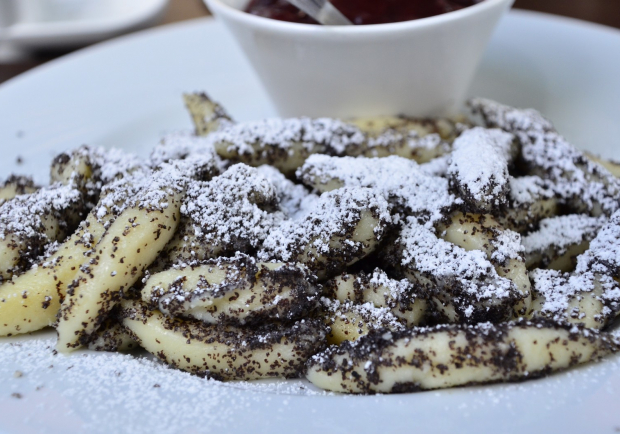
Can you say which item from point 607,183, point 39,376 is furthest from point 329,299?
point 607,183

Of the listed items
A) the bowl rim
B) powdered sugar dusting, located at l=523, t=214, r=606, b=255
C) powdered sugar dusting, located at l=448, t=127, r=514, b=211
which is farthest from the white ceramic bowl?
powdered sugar dusting, located at l=523, t=214, r=606, b=255

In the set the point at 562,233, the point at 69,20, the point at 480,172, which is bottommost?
the point at 69,20

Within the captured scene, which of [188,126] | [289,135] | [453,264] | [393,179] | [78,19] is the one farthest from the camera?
[78,19]

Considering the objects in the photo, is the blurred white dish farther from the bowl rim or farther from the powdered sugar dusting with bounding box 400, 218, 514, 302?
the powdered sugar dusting with bounding box 400, 218, 514, 302

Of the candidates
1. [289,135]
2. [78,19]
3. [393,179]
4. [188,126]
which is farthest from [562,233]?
[78,19]

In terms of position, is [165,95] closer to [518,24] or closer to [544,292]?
[518,24]

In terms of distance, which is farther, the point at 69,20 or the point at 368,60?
the point at 69,20

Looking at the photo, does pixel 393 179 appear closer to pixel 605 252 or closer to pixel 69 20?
pixel 605 252
